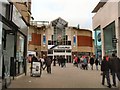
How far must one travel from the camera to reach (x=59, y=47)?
68.9m

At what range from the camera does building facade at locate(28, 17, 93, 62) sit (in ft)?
226

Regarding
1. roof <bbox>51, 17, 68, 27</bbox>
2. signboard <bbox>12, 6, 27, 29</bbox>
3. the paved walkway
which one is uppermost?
roof <bbox>51, 17, 68, 27</bbox>

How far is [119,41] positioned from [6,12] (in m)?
13.2

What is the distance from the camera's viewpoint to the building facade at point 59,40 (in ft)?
226

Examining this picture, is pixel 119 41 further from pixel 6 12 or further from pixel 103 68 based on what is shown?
pixel 6 12

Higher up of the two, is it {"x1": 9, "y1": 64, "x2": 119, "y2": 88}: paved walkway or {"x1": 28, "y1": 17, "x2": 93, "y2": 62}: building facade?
{"x1": 28, "y1": 17, "x2": 93, "y2": 62}: building facade

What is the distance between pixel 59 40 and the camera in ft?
229

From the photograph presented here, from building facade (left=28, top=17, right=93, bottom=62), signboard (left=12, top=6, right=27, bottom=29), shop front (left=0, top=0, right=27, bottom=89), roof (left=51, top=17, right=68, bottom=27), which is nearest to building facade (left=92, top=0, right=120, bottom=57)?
signboard (left=12, top=6, right=27, bottom=29)

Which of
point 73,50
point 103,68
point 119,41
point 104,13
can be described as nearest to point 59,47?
point 73,50

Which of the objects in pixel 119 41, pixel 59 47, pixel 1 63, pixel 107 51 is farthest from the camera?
pixel 59 47

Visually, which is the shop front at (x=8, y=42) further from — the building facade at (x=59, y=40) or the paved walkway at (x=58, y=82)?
the building facade at (x=59, y=40)

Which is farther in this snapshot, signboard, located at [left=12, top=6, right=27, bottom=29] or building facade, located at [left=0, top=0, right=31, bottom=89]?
signboard, located at [left=12, top=6, right=27, bottom=29]

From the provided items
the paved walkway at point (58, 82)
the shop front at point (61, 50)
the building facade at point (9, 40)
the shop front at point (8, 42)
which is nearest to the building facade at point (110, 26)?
the paved walkway at point (58, 82)

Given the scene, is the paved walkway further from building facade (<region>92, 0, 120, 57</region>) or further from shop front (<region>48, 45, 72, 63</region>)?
shop front (<region>48, 45, 72, 63</region>)
